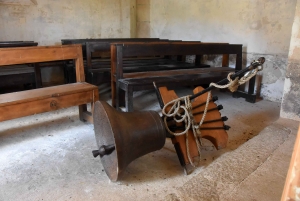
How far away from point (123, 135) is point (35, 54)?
3.96ft

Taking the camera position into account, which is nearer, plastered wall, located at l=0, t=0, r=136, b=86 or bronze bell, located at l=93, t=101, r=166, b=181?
bronze bell, located at l=93, t=101, r=166, b=181

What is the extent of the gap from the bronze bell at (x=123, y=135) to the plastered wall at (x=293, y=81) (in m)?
1.43

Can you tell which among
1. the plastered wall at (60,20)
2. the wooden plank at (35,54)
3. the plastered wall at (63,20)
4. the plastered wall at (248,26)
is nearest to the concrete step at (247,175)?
the wooden plank at (35,54)

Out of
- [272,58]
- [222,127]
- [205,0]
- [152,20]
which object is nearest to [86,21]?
[152,20]

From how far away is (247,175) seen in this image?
137 centimetres

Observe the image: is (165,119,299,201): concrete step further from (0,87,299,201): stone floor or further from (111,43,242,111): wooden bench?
(111,43,242,111): wooden bench

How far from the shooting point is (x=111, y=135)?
1483 mm

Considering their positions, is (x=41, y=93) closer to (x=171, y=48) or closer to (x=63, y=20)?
(x=171, y=48)

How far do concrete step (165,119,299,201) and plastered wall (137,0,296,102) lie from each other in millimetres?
1898

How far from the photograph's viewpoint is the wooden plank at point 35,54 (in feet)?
6.30


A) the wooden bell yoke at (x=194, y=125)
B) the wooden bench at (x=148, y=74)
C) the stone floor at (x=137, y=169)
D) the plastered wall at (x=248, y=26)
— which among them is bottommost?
the stone floor at (x=137, y=169)

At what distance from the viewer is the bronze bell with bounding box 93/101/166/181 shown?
55.8 inches

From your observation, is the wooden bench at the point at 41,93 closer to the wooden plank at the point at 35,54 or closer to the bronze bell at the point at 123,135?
the wooden plank at the point at 35,54

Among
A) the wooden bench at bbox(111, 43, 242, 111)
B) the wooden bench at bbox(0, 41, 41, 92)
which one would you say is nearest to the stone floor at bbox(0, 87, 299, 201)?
the wooden bench at bbox(111, 43, 242, 111)
